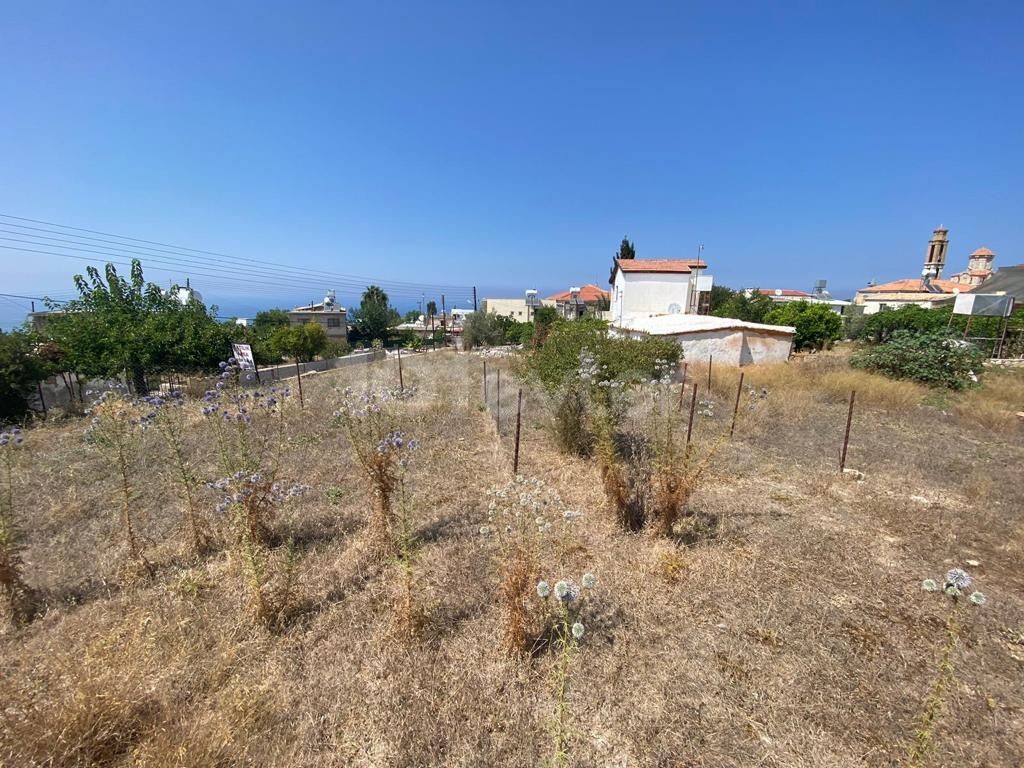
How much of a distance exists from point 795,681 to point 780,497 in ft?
9.81

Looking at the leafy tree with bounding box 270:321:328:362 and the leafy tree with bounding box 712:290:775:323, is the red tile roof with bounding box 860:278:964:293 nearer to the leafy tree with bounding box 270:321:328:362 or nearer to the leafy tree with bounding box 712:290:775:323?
the leafy tree with bounding box 712:290:775:323

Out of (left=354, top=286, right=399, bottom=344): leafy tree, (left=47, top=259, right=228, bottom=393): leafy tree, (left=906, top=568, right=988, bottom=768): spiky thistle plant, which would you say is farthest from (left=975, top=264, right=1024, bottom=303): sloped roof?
(left=354, top=286, right=399, bottom=344): leafy tree

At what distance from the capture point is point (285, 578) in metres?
3.05

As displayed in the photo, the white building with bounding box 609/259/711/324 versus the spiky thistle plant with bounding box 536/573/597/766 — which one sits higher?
the white building with bounding box 609/259/711/324

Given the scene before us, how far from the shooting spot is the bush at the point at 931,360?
36.0ft

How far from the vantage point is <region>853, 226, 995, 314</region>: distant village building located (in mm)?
43844

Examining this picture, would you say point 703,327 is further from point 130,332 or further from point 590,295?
point 590,295

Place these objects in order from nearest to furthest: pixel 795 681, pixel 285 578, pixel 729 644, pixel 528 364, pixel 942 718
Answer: pixel 942 718 < pixel 795 681 < pixel 729 644 < pixel 285 578 < pixel 528 364

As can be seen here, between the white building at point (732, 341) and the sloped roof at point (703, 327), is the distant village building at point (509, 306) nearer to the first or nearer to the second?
the sloped roof at point (703, 327)

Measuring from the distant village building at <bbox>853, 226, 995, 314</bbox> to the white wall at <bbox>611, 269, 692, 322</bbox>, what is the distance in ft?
99.1

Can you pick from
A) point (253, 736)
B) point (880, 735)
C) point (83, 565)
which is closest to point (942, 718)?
point (880, 735)

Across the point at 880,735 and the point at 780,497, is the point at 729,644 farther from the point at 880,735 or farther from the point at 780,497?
the point at 780,497

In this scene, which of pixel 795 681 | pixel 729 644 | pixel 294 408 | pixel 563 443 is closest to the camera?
pixel 795 681

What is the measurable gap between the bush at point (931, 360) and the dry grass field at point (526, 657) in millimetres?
7617
